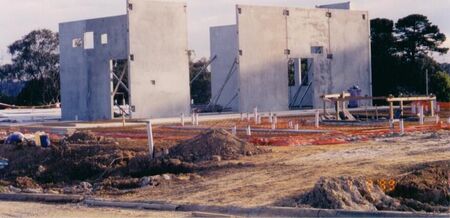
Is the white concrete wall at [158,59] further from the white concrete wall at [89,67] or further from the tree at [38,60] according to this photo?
the tree at [38,60]

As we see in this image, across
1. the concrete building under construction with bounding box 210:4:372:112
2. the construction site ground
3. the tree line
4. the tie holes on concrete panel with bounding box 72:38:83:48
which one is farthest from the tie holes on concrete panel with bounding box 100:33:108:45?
the construction site ground

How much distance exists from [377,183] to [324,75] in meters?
35.7

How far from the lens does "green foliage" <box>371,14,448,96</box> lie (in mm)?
54969

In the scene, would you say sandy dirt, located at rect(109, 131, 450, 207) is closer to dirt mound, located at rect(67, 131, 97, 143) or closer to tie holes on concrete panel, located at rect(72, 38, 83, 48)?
dirt mound, located at rect(67, 131, 97, 143)

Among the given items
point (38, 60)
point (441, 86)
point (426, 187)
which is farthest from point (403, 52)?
point (426, 187)

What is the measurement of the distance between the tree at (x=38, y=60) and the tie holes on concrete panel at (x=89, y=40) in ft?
87.2

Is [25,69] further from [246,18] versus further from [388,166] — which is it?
[388,166]

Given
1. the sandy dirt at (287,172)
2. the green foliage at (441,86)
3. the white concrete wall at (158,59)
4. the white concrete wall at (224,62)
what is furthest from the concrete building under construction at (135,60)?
the sandy dirt at (287,172)

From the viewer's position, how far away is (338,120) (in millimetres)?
32844

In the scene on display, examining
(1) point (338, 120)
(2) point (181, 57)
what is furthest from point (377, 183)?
(2) point (181, 57)

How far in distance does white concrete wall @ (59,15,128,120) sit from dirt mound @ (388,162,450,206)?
2954 centimetres

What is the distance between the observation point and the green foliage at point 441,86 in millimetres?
52594

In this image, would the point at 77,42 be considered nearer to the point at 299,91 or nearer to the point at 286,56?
the point at 286,56

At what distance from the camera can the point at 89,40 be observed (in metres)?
44.9
